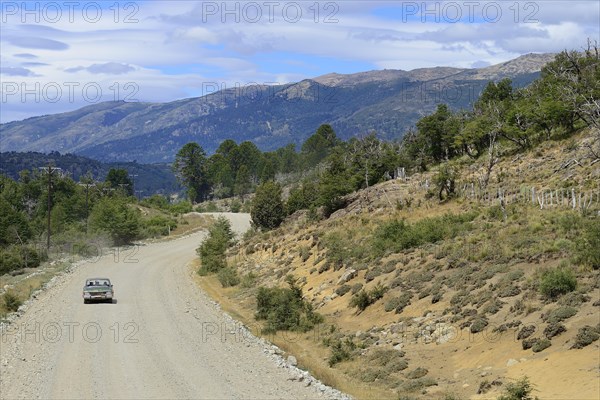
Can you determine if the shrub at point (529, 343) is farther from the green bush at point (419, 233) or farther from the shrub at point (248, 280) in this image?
the shrub at point (248, 280)

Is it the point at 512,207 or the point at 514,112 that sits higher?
the point at 514,112

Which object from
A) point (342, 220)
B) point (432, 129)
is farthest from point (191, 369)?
point (432, 129)

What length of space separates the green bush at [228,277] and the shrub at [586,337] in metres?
29.2

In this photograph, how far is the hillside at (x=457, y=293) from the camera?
1919 cm

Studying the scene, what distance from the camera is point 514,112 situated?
6172cm

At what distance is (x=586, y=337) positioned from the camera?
18.3 m

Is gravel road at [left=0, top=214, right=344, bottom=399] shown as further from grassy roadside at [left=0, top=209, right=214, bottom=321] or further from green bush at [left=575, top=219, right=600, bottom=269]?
green bush at [left=575, top=219, right=600, bottom=269]

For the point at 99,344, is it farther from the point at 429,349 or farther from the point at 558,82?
the point at 558,82

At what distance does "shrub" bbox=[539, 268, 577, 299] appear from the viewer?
21.8 m

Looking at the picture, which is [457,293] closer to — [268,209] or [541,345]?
[541,345]

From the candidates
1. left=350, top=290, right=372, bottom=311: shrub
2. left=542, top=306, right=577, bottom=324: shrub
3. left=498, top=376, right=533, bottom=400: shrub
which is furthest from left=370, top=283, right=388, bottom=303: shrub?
left=498, top=376, right=533, bottom=400: shrub

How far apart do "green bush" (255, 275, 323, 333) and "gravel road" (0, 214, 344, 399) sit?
1642 mm

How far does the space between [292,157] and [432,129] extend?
2823 inches

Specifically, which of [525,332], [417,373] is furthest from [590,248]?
[417,373]
